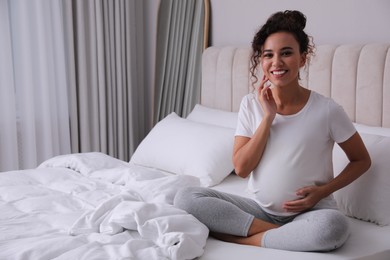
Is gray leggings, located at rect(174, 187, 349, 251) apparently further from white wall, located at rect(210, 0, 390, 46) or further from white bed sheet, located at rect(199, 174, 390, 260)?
white wall, located at rect(210, 0, 390, 46)

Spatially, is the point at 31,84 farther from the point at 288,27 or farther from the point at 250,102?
the point at 288,27

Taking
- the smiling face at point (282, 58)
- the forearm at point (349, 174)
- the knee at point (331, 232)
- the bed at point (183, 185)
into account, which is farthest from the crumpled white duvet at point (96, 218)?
the smiling face at point (282, 58)

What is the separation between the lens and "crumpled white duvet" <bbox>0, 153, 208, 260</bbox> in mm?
1456

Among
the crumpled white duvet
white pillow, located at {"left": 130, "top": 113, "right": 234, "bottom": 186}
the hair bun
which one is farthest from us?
white pillow, located at {"left": 130, "top": 113, "right": 234, "bottom": 186}

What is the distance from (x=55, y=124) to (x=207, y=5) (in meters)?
1.22

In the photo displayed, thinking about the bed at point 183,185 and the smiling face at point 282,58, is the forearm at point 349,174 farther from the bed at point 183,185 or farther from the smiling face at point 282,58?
the smiling face at point 282,58

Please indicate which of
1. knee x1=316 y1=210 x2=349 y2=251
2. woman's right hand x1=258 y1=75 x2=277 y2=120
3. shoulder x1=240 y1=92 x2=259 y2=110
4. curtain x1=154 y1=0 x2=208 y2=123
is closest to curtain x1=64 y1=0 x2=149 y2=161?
curtain x1=154 y1=0 x2=208 y2=123

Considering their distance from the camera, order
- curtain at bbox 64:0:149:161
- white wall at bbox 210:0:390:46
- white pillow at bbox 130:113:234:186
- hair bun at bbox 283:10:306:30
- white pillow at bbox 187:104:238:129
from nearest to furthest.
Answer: hair bun at bbox 283:10:306:30 → white wall at bbox 210:0:390:46 → white pillow at bbox 130:113:234:186 → white pillow at bbox 187:104:238:129 → curtain at bbox 64:0:149:161

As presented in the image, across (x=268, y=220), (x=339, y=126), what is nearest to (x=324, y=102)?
(x=339, y=126)

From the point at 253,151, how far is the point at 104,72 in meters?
2.06

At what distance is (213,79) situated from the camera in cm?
309

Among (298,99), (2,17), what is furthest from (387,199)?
(2,17)

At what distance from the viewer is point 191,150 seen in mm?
2527

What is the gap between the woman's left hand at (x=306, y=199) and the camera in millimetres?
1653
